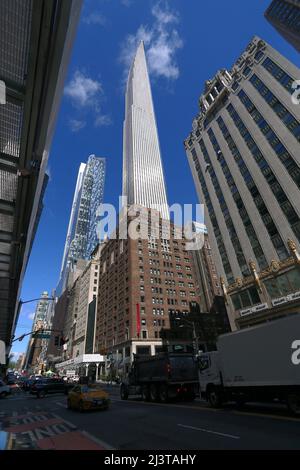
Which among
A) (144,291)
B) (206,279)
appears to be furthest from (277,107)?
(206,279)

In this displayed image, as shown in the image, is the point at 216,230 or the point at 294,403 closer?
the point at 294,403

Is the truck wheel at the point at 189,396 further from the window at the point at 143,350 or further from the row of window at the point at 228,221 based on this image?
the window at the point at 143,350

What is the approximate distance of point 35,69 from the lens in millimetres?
4797

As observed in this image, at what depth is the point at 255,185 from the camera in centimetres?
4503

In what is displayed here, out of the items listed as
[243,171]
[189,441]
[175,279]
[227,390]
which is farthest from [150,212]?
[189,441]

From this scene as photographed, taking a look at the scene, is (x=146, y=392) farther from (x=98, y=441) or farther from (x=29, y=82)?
(x=29, y=82)

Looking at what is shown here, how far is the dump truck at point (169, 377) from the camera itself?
19922mm

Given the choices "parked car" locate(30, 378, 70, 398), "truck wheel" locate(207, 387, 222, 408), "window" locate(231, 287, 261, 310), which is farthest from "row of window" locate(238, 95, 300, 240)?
"parked car" locate(30, 378, 70, 398)

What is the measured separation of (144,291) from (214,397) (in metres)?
64.4

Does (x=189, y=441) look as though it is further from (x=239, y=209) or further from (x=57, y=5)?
(x=239, y=209)

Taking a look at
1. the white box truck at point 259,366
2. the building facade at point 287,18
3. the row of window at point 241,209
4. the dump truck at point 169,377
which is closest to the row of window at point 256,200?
the row of window at point 241,209

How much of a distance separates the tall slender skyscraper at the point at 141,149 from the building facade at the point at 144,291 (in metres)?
27.8

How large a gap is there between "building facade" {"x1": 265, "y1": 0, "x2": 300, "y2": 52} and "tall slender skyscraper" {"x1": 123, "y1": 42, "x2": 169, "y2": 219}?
238 ft

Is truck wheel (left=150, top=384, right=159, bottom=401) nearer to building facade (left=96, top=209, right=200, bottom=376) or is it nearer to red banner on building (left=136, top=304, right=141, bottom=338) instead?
building facade (left=96, top=209, right=200, bottom=376)
